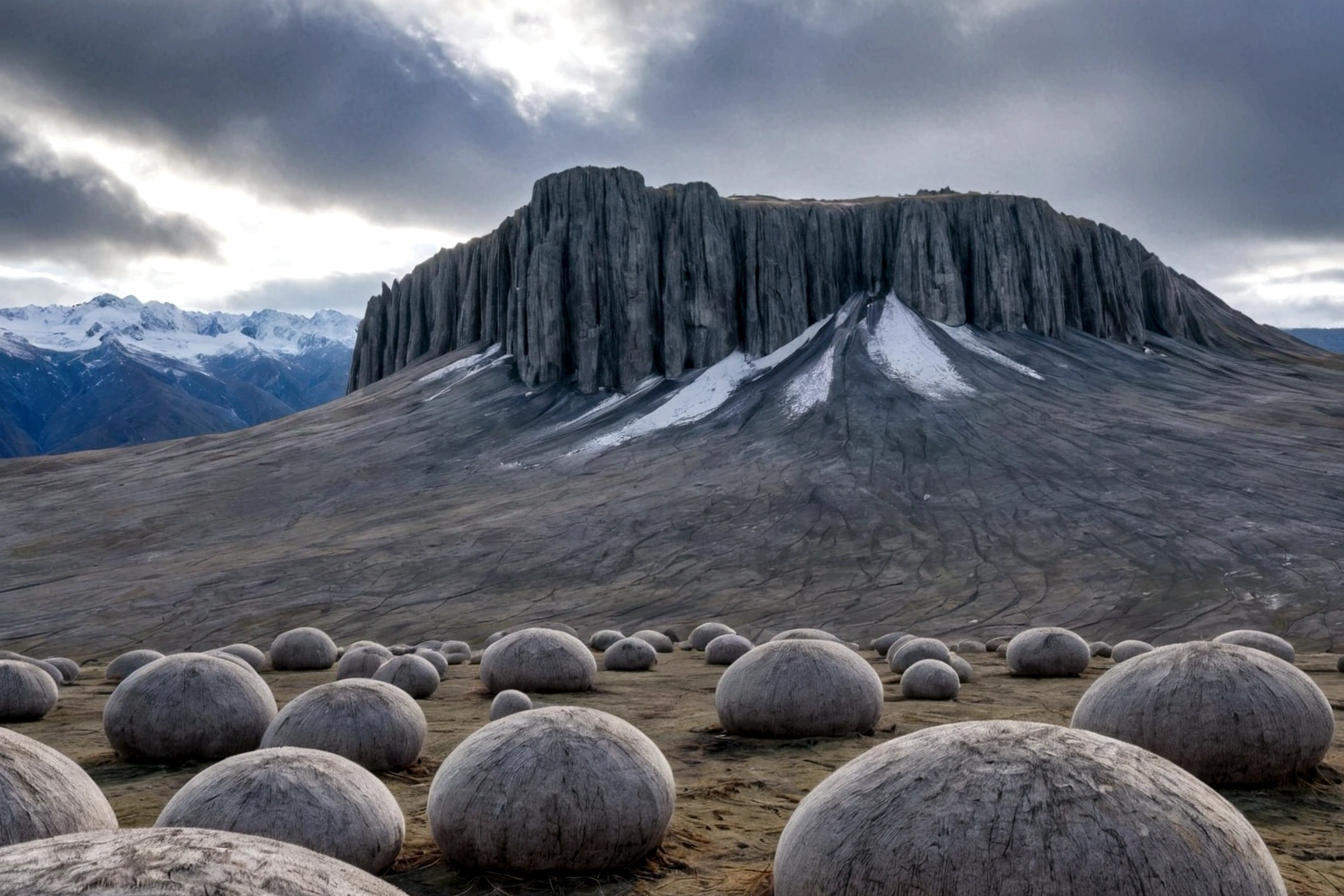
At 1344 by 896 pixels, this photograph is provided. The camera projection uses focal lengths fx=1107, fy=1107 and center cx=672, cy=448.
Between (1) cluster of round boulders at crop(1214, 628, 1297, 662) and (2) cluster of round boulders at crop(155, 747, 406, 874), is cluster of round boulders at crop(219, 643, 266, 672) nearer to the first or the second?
(2) cluster of round boulders at crop(155, 747, 406, 874)

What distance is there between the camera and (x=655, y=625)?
47125mm

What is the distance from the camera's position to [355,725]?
15539mm

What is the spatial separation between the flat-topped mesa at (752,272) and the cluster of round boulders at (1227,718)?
73.0 metres

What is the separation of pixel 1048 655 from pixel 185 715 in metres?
19.5

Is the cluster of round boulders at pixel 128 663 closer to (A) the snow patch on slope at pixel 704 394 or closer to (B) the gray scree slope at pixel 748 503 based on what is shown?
(B) the gray scree slope at pixel 748 503

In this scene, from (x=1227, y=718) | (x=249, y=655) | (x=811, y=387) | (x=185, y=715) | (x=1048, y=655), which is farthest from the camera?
(x=811, y=387)

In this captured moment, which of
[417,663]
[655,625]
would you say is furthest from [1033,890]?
[655,625]

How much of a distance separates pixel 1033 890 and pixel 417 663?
1957 cm

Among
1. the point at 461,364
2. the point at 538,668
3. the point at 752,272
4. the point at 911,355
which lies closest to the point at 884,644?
the point at 538,668

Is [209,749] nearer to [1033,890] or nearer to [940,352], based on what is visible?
[1033,890]

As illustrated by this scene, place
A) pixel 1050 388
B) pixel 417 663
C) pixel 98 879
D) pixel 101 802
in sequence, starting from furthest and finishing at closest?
pixel 1050 388 → pixel 417 663 → pixel 101 802 → pixel 98 879

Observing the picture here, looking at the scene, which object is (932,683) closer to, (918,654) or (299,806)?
(918,654)

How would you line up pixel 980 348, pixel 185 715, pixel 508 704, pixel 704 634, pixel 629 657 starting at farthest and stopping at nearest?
1. pixel 980 348
2. pixel 704 634
3. pixel 629 657
4. pixel 508 704
5. pixel 185 715

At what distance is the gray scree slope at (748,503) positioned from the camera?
4853 cm
